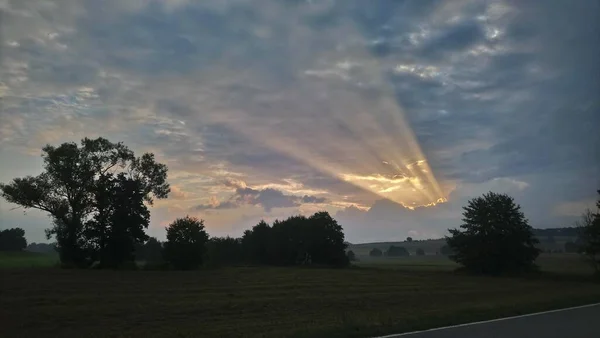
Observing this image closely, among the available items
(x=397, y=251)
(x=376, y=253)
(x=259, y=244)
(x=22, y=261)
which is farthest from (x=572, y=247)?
(x=376, y=253)

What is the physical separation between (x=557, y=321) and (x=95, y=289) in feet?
90.4

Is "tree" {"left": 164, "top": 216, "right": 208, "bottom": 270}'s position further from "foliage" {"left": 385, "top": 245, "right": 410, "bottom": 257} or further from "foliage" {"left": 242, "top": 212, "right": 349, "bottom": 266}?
"foliage" {"left": 385, "top": 245, "right": 410, "bottom": 257}

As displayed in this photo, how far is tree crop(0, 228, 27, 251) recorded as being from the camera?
10094cm

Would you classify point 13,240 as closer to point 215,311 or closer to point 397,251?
point 215,311

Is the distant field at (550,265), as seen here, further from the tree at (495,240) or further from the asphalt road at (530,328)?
the asphalt road at (530,328)

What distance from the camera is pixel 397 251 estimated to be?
180 metres

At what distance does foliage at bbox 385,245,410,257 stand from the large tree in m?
134

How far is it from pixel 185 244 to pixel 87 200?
13513 mm

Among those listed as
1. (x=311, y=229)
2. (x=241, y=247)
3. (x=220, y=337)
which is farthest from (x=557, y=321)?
(x=241, y=247)

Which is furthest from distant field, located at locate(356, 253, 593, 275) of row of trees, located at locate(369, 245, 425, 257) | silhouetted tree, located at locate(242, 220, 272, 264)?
row of trees, located at locate(369, 245, 425, 257)

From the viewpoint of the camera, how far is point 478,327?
13.0 metres

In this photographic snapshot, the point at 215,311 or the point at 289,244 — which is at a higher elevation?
the point at 289,244

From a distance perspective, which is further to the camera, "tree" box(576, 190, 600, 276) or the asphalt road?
"tree" box(576, 190, 600, 276)

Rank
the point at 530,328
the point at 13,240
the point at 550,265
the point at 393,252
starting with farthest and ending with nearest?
the point at 393,252, the point at 13,240, the point at 550,265, the point at 530,328
